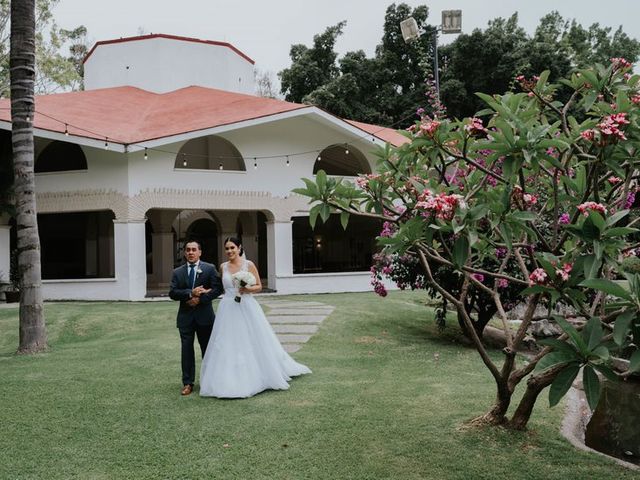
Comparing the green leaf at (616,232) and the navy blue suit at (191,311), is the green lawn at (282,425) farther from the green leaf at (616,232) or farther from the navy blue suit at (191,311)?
the green leaf at (616,232)

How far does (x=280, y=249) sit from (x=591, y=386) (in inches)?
634

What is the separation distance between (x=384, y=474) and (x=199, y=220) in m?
21.7

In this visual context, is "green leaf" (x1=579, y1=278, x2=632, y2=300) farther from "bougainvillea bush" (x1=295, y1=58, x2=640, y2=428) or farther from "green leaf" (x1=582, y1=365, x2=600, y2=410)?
"green leaf" (x1=582, y1=365, x2=600, y2=410)

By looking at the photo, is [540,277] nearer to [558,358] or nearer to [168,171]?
[558,358]

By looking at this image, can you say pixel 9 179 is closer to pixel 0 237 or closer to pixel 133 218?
pixel 0 237

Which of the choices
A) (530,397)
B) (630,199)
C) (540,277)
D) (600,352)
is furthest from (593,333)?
(630,199)

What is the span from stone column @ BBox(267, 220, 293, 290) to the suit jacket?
1186 cm

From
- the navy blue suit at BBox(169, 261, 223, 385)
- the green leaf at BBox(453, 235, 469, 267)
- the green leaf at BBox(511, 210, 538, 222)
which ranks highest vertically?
the green leaf at BBox(511, 210, 538, 222)

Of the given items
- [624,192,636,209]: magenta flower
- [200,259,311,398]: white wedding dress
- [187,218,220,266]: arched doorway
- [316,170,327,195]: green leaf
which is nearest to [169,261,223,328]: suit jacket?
[200,259,311,398]: white wedding dress

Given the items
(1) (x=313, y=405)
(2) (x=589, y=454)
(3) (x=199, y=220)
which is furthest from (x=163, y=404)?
(3) (x=199, y=220)

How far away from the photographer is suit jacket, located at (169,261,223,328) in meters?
6.39

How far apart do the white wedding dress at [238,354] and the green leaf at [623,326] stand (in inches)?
172

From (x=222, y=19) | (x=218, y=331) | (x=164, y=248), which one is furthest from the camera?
(x=222, y=19)

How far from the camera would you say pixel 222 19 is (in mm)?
40312
